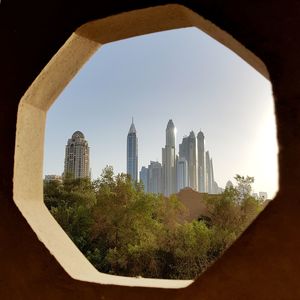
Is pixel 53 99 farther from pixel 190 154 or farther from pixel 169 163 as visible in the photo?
pixel 190 154

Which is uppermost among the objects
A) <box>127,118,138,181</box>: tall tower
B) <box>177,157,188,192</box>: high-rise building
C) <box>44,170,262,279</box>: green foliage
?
<box>127,118,138,181</box>: tall tower

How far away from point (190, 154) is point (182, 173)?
1.85 meters

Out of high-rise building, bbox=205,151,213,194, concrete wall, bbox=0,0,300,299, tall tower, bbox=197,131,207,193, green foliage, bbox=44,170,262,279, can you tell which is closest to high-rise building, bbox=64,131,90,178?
green foliage, bbox=44,170,262,279

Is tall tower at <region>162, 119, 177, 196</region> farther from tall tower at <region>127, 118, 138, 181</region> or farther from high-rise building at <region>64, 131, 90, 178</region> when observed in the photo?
high-rise building at <region>64, 131, 90, 178</region>

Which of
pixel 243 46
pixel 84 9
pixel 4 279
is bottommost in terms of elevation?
pixel 4 279

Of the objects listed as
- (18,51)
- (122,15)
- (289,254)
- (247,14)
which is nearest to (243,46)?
(247,14)

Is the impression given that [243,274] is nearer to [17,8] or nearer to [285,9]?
[285,9]

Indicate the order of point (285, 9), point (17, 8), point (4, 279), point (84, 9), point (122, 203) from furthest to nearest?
point (122, 203)
point (17, 8)
point (84, 9)
point (4, 279)
point (285, 9)

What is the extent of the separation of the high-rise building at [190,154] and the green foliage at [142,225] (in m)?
18.0

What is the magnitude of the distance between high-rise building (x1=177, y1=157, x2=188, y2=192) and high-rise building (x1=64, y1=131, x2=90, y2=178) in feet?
27.9

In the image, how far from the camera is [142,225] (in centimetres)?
962

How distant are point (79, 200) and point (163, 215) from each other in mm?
2236

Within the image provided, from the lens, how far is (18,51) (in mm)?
1573

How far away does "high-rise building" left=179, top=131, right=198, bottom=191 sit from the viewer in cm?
2870
